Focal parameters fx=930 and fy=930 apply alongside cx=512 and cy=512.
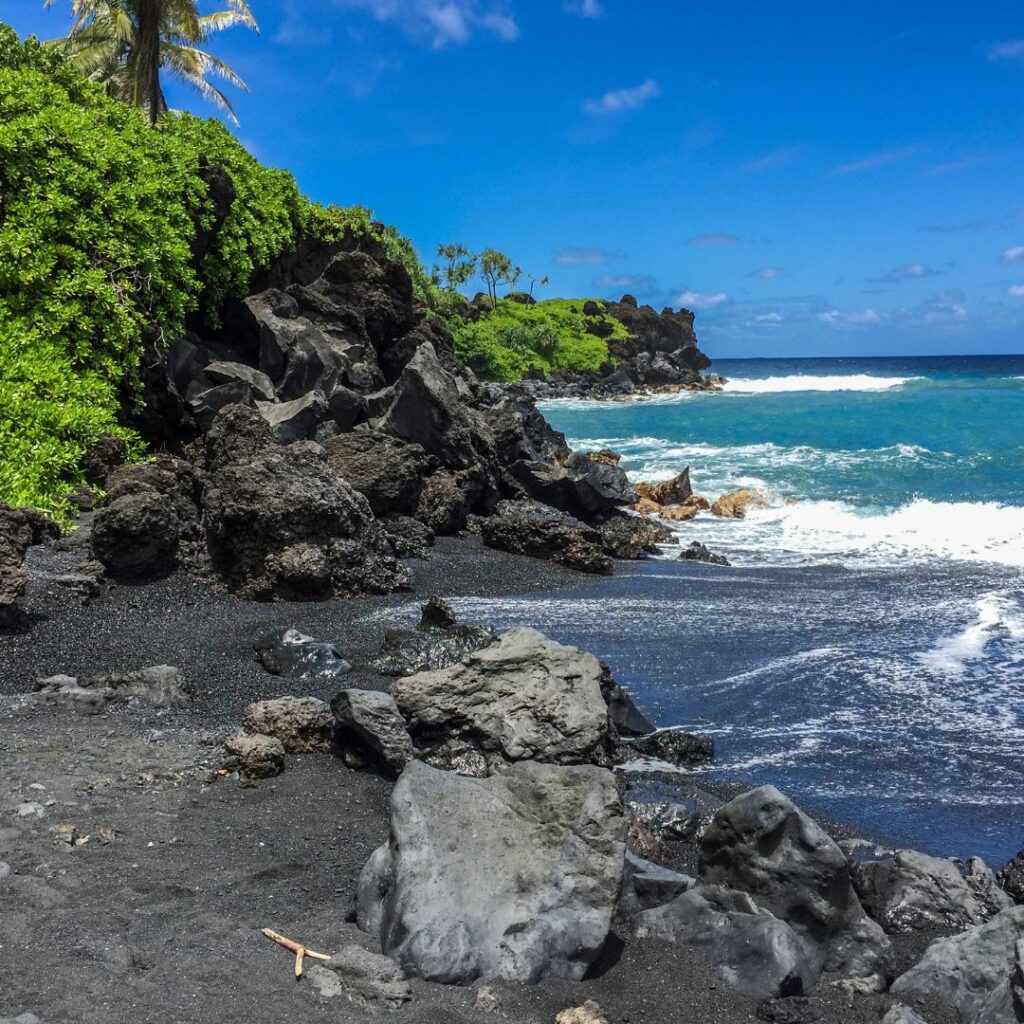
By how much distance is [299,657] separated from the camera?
8992 millimetres

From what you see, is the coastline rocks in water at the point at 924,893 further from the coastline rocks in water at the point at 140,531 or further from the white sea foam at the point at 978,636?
the coastline rocks in water at the point at 140,531

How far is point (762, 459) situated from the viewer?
34906mm

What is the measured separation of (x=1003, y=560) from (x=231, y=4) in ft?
99.9

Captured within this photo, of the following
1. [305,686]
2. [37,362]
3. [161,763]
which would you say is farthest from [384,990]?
[37,362]

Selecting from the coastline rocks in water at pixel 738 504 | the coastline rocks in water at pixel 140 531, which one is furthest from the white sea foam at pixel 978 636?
the coastline rocks in water at pixel 738 504

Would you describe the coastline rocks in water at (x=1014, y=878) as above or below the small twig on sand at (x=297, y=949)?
below

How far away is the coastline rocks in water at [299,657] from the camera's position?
885 cm

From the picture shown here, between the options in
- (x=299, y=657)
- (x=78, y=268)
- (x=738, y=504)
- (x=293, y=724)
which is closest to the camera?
(x=293, y=724)

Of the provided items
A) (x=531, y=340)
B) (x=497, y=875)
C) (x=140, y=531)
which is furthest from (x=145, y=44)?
(x=531, y=340)

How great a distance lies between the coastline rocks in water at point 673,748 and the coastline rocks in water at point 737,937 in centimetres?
247

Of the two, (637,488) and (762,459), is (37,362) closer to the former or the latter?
(637,488)

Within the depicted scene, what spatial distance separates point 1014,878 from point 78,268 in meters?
15.4

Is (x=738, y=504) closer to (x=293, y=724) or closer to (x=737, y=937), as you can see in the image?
(x=293, y=724)

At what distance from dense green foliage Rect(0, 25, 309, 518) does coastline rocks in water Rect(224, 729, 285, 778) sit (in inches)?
267
